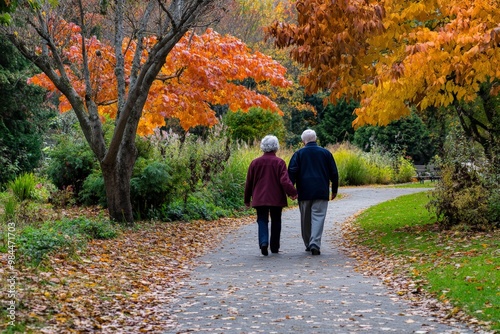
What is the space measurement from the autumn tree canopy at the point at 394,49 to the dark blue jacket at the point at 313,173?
3.94 feet

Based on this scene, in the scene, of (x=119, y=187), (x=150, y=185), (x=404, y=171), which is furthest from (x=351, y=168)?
(x=119, y=187)

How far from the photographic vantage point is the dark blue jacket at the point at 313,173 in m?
11.5

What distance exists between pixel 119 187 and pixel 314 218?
4252mm

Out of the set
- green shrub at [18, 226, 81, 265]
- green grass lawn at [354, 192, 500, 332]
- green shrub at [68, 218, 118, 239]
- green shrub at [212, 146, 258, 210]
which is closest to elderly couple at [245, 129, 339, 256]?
green grass lawn at [354, 192, 500, 332]

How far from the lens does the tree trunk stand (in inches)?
535

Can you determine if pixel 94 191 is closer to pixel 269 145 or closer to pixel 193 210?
pixel 193 210

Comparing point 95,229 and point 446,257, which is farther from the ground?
point 95,229

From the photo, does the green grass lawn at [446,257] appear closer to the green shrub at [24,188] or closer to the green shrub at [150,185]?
the green shrub at [150,185]

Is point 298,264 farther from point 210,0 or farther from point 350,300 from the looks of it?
point 210,0

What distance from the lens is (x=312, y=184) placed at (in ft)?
37.8

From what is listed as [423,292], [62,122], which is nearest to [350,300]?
[423,292]

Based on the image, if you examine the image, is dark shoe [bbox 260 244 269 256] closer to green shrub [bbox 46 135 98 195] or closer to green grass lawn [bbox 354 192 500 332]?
green grass lawn [bbox 354 192 500 332]

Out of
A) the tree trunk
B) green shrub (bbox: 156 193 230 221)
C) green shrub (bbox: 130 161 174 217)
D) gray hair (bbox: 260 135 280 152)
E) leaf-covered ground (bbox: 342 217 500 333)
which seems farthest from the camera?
green shrub (bbox: 156 193 230 221)

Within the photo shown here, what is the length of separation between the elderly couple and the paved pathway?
0.36m
